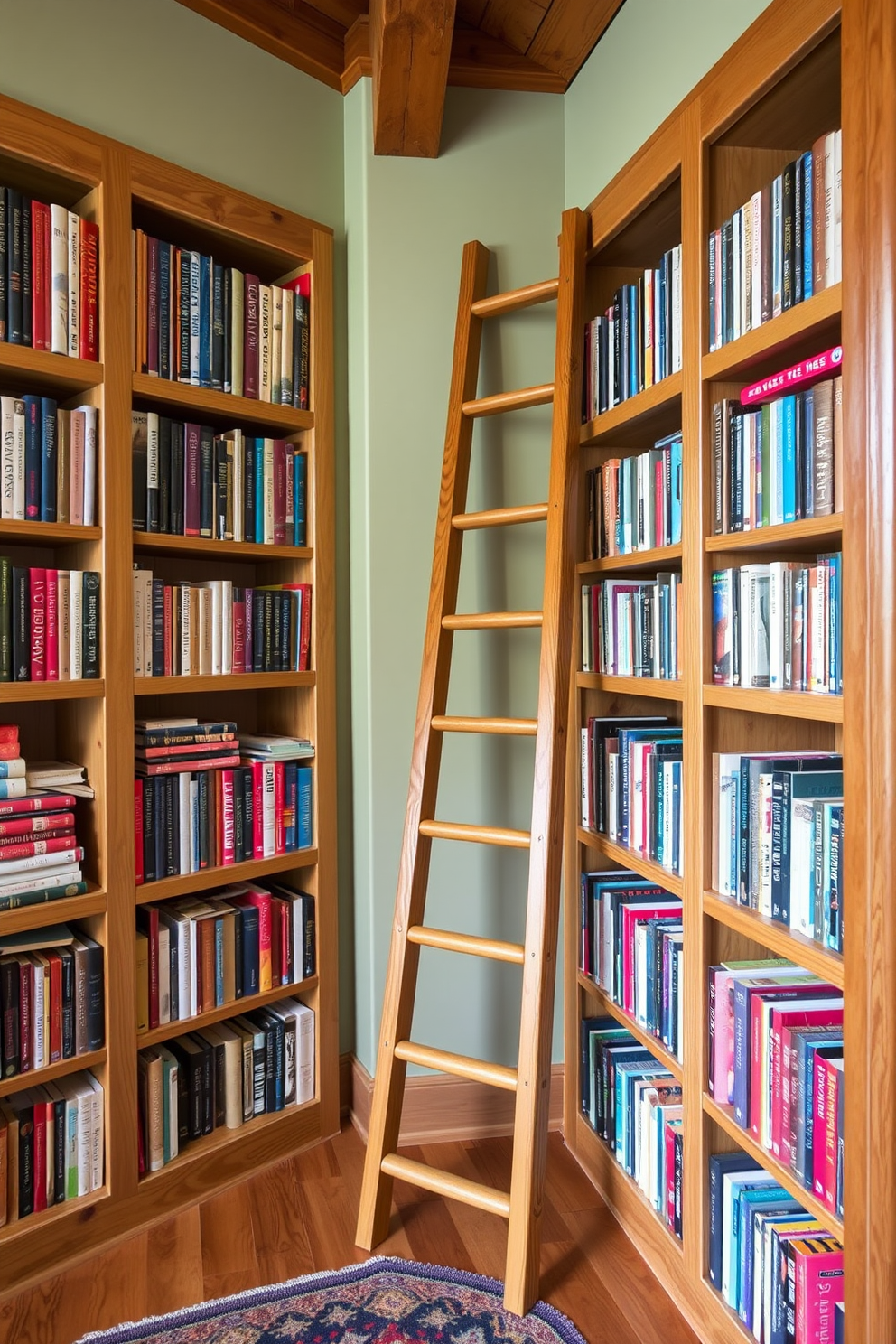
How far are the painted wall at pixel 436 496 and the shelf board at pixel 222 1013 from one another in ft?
0.55

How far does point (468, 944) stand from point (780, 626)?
0.87m

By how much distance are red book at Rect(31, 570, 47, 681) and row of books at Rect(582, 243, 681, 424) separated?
1.19 metres

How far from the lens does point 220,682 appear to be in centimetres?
193

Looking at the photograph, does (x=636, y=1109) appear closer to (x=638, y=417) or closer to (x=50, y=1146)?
(x=50, y=1146)

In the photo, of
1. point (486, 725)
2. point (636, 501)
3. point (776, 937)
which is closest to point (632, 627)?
point (636, 501)

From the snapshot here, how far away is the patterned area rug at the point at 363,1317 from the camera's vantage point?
148cm

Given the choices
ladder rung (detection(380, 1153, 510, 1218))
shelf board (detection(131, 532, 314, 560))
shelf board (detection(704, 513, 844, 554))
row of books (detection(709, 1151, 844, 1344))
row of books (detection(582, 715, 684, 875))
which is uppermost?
shelf board (detection(131, 532, 314, 560))

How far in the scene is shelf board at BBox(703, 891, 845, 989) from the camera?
116 cm

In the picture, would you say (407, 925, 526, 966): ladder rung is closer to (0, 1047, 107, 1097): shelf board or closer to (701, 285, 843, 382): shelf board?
(0, 1047, 107, 1097): shelf board

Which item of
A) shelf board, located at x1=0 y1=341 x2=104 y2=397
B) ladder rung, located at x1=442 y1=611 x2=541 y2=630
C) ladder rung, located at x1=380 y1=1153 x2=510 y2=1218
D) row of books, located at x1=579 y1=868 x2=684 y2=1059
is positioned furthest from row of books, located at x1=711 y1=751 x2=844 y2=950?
shelf board, located at x1=0 y1=341 x2=104 y2=397

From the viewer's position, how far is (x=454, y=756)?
2121 mm

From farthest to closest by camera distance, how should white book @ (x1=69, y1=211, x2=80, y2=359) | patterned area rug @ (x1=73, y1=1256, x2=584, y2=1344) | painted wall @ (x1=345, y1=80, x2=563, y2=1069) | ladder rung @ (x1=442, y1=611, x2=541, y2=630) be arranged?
painted wall @ (x1=345, y1=80, x2=563, y2=1069), ladder rung @ (x1=442, y1=611, x2=541, y2=630), white book @ (x1=69, y1=211, x2=80, y2=359), patterned area rug @ (x1=73, y1=1256, x2=584, y2=1344)

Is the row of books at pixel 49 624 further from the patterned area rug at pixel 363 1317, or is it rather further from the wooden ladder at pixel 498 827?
the patterned area rug at pixel 363 1317

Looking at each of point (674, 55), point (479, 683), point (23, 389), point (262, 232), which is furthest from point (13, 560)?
point (674, 55)
